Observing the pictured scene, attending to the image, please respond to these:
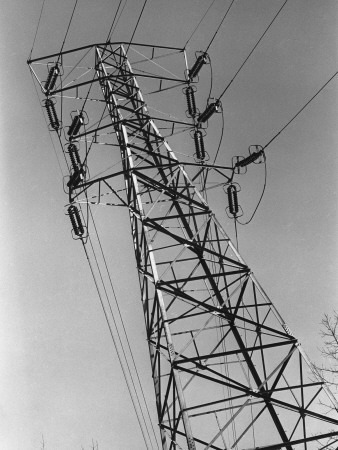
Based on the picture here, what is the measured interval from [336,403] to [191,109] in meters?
9.11

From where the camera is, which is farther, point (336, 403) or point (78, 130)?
point (78, 130)

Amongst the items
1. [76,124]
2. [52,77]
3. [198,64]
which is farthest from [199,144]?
[52,77]

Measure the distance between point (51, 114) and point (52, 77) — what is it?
1018 mm

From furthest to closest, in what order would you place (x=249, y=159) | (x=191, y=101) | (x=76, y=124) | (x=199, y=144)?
1. (x=191, y=101)
2. (x=199, y=144)
3. (x=76, y=124)
4. (x=249, y=159)

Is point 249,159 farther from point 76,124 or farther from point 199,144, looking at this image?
point 76,124

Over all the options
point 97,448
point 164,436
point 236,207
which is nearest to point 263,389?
point 164,436

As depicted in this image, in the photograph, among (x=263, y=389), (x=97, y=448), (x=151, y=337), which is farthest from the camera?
(x=97, y=448)

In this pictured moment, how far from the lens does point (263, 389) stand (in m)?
6.68

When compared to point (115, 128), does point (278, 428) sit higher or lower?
lower

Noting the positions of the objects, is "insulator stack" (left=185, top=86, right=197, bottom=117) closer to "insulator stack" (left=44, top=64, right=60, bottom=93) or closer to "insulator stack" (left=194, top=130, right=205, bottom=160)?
"insulator stack" (left=194, top=130, right=205, bottom=160)

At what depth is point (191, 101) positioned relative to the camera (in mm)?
12844

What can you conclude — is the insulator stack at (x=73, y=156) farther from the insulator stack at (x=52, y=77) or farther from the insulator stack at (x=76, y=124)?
the insulator stack at (x=52, y=77)

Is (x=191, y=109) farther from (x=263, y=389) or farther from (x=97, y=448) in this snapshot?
(x=97, y=448)

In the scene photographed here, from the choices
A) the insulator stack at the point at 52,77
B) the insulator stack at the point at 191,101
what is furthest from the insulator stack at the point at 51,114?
the insulator stack at the point at 191,101
